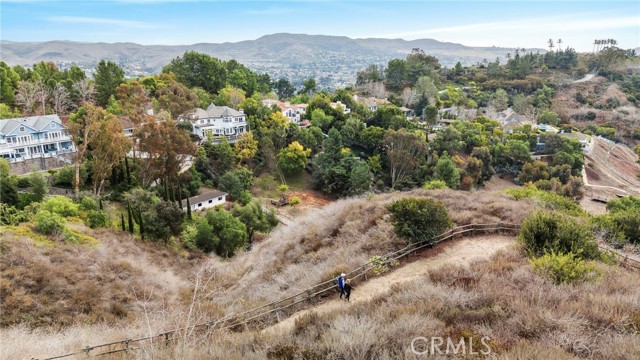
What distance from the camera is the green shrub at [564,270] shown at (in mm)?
8617

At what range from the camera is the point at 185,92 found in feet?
136

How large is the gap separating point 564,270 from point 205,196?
26688 millimetres

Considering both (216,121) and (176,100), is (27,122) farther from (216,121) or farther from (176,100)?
(216,121)

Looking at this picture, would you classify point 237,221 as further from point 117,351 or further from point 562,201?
point 562,201

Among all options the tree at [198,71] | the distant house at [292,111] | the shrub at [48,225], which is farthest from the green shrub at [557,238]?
the tree at [198,71]

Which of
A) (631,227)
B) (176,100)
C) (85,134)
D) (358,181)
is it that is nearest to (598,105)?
(358,181)

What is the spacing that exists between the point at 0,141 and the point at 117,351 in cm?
3183

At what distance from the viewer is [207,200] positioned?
30.6 m

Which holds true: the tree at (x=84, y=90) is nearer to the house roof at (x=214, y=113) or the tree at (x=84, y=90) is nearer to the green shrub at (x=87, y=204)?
the house roof at (x=214, y=113)

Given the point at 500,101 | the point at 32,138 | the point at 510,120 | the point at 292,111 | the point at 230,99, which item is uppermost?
the point at 230,99

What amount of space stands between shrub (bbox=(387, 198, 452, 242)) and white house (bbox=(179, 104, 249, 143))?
31181 mm

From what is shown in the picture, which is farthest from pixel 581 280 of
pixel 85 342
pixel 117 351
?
pixel 85 342

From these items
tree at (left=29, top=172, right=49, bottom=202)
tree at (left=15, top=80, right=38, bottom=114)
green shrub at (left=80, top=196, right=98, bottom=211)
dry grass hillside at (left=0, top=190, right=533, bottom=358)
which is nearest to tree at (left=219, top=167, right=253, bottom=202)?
green shrub at (left=80, top=196, right=98, bottom=211)

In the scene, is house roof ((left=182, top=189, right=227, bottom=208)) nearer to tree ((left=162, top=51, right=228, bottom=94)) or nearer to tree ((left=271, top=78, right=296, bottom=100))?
tree ((left=162, top=51, right=228, bottom=94))
